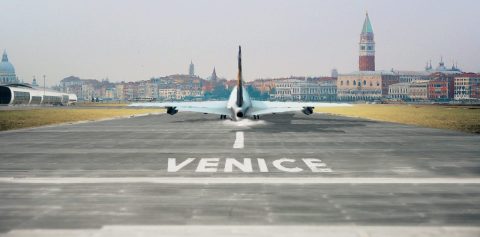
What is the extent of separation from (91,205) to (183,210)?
8.05 ft

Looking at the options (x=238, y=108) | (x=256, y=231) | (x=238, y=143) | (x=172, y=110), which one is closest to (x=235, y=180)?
(x=256, y=231)

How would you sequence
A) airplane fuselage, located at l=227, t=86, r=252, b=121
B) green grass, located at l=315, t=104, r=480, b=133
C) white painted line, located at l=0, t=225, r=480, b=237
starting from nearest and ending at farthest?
white painted line, located at l=0, t=225, r=480, b=237 < airplane fuselage, located at l=227, t=86, r=252, b=121 < green grass, located at l=315, t=104, r=480, b=133

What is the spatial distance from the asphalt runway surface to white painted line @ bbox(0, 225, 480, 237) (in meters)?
0.02

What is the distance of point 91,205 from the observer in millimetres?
14492

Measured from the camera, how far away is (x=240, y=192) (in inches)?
650

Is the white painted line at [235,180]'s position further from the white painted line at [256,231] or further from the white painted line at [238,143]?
the white painted line at [238,143]

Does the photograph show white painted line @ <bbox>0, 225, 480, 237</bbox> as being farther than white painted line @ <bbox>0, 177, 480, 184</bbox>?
No

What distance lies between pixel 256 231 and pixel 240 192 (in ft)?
16.3

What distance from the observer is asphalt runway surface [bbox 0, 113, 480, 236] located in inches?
474

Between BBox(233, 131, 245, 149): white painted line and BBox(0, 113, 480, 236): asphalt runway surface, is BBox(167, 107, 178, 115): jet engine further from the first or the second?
BBox(0, 113, 480, 236): asphalt runway surface

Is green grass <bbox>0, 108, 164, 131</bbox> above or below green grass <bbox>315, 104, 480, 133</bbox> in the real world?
above

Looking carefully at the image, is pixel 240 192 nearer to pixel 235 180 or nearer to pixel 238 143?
pixel 235 180

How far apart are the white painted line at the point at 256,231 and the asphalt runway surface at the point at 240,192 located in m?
0.02

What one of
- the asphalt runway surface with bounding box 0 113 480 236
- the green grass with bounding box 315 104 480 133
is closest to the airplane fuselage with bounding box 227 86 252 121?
the green grass with bounding box 315 104 480 133
